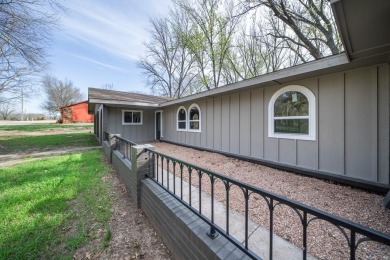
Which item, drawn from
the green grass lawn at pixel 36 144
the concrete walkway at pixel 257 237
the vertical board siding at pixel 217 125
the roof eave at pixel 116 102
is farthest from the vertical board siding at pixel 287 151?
the green grass lawn at pixel 36 144

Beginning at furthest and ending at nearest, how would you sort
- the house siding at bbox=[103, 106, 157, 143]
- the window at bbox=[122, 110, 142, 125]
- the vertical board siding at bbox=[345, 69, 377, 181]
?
the window at bbox=[122, 110, 142, 125], the house siding at bbox=[103, 106, 157, 143], the vertical board siding at bbox=[345, 69, 377, 181]

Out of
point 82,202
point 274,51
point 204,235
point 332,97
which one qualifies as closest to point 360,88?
point 332,97

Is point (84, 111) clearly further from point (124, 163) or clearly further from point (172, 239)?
point (172, 239)

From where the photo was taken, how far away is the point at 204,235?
1.92m

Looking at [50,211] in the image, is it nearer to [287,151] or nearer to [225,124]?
[287,151]

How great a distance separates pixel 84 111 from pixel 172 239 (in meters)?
39.8

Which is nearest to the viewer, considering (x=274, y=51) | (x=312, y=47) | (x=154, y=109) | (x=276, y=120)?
(x=276, y=120)

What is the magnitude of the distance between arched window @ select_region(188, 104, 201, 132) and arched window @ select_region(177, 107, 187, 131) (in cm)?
43

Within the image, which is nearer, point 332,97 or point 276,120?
point 332,97

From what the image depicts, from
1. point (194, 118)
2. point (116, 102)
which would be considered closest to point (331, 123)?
point (194, 118)

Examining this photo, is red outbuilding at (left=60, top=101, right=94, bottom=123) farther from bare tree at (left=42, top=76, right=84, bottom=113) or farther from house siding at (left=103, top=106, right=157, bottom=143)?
house siding at (left=103, top=106, right=157, bottom=143)

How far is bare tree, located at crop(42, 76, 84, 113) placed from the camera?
44.8m

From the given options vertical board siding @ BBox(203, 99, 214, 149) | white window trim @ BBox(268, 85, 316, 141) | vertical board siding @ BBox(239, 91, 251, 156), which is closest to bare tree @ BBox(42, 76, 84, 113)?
vertical board siding @ BBox(203, 99, 214, 149)

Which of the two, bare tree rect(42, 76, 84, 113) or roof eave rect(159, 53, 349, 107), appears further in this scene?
bare tree rect(42, 76, 84, 113)
